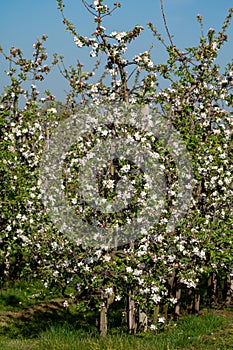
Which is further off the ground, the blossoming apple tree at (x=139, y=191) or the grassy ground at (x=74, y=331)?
the blossoming apple tree at (x=139, y=191)

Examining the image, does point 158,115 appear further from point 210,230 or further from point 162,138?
point 210,230

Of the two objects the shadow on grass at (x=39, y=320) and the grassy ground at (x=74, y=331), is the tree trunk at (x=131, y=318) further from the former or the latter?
the shadow on grass at (x=39, y=320)

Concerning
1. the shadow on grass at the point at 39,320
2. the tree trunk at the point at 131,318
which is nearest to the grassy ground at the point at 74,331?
the shadow on grass at the point at 39,320

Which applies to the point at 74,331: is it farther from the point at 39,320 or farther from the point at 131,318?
the point at 39,320

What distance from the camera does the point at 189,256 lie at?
8031 millimetres

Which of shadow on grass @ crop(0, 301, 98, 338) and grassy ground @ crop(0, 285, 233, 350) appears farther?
shadow on grass @ crop(0, 301, 98, 338)

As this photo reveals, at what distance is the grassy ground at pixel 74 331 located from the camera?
635cm

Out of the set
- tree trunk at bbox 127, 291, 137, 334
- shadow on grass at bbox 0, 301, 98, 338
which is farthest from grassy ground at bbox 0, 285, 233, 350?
tree trunk at bbox 127, 291, 137, 334

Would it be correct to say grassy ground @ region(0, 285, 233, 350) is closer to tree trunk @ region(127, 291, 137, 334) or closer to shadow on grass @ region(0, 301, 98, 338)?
shadow on grass @ region(0, 301, 98, 338)

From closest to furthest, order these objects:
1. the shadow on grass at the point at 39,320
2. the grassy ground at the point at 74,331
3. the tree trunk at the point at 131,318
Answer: the grassy ground at the point at 74,331
the tree trunk at the point at 131,318
the shadow on grass at the point at 39,320

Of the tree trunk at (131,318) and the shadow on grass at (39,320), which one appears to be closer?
the tree trunk at (131,318)

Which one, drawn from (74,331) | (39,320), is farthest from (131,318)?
(39,320)

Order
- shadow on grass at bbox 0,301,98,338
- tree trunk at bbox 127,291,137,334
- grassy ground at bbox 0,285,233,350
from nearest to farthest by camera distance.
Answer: grassy ground at bbox 0,285,233,350, tree trunk at bbox 127,291,137,334, shadow on grass at bbox 0,301,98,338

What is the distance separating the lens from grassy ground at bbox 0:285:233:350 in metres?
6.35
